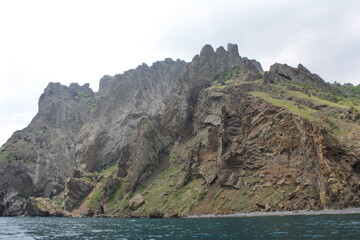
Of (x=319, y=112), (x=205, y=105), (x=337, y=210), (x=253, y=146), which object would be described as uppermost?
(x=205, y=105)

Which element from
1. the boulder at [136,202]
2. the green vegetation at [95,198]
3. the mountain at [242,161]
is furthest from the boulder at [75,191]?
the boulder at [136,202]

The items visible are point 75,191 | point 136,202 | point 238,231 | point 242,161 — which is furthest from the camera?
Result: point 75,191

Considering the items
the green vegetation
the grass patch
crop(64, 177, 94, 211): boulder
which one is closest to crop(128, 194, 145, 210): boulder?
the green vegetation

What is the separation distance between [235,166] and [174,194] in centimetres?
3164

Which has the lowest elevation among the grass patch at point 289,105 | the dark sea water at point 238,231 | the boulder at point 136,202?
the boulder at point 136,202

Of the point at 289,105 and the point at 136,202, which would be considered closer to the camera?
the point at 289,105

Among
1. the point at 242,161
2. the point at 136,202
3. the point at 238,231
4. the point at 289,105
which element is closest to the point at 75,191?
the point at 136,202

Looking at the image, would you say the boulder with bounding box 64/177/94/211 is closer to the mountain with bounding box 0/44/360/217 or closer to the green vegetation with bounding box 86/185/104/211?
the mountain with bounding box 0/44/360/217

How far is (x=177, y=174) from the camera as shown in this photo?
15925 cm

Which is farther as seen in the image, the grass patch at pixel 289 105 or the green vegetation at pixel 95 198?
the green vegetation at pixel 95 198

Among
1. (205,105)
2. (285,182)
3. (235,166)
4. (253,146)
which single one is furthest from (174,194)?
(205,105)

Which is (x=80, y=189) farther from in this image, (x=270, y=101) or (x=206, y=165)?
(x=270, y=101)

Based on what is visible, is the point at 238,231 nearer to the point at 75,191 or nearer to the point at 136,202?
the point at 136,202

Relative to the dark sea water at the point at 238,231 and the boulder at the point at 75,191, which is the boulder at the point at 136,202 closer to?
the boulder at the point at 75,191
